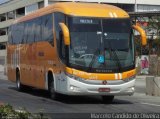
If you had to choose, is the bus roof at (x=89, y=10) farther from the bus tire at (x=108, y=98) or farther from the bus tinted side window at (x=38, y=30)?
the bus tire at (x=108, y=98)

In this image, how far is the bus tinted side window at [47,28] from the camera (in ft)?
67.8

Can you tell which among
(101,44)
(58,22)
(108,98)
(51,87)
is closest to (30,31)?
(51,87)

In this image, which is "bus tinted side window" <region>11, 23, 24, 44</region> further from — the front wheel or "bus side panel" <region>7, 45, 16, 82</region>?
the front wheel

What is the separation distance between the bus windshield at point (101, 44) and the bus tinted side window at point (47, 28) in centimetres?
189

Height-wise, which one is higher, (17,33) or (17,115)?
(17,33)

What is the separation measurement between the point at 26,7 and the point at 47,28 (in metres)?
79.5

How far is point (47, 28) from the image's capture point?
21312mm

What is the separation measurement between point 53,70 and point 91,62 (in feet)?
7.67

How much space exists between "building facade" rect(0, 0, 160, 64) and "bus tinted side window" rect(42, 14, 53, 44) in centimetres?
6764

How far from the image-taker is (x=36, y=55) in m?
23.0

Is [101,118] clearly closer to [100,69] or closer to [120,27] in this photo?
[100,69]

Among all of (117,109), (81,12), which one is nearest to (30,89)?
(81,12)

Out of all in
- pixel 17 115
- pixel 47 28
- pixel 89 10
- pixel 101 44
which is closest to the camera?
pixel 17 115

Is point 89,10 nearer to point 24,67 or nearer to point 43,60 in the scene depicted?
point 43,60
